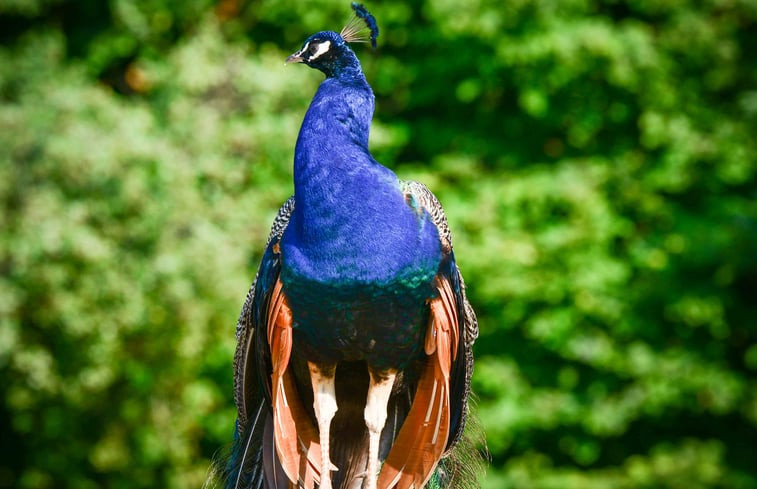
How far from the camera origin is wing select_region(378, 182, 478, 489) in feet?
7.12

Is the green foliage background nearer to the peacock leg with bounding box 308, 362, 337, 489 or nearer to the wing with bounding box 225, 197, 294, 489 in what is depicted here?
the wing with bounding box 225, 197, 294, 489

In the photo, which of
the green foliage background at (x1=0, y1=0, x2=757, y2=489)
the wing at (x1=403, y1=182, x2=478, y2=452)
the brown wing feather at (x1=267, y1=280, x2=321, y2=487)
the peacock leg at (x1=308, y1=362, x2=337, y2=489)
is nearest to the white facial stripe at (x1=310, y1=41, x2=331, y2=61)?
the wing at (x1=403, y1=182, x2=478, y2=452)

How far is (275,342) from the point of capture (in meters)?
2.18

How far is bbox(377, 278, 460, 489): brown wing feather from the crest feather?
0.71 metres

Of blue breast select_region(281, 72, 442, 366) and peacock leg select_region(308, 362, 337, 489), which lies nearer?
blue breast select_region(281, 72, 442, 366)

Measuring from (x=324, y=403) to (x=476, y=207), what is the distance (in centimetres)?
405

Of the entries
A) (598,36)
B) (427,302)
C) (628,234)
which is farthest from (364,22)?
(628,234)

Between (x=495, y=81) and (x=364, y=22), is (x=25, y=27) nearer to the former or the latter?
(x=495, y=81)

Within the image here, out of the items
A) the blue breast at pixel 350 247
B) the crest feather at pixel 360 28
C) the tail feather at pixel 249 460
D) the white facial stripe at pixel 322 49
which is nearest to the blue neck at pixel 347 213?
the blue breast at pixel 350 247

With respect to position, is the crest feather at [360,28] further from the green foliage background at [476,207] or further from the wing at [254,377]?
the green foliage background at [476,207]

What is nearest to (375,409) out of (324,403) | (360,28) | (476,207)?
(324,403)

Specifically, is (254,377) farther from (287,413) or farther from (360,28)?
(360,28)

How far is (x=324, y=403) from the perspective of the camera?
2.25 metres

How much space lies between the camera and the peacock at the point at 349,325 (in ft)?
6.77
